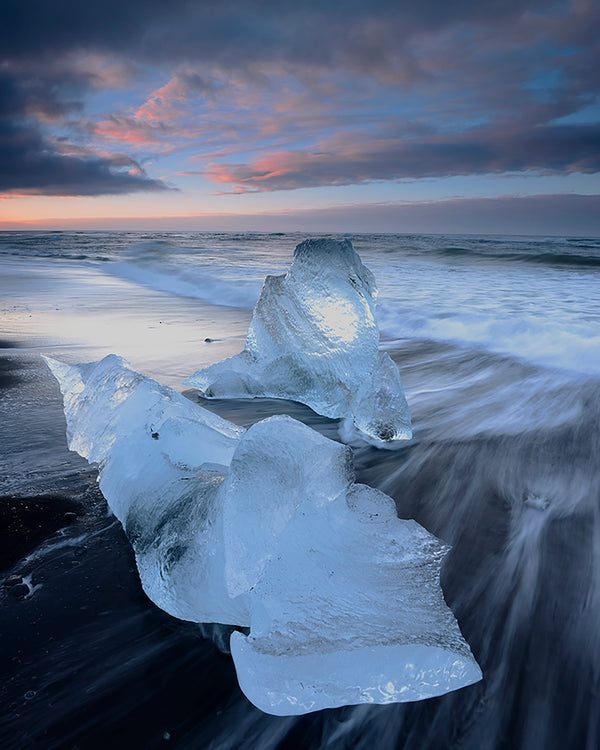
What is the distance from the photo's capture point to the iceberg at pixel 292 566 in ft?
2.95

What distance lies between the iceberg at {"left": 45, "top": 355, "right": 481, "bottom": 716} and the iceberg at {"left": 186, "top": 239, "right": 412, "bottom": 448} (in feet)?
4.01

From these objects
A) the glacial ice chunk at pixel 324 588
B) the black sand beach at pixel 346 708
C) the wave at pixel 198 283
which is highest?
the wave at pixel 198 283

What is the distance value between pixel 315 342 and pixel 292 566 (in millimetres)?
1878

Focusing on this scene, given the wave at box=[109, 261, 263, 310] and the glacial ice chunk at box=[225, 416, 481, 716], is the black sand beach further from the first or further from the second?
the wave at box=[109, 261, 263, 310]

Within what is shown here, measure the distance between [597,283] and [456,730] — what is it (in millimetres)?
10905

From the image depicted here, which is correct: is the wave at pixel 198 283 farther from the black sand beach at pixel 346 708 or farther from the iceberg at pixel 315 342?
the black sand beach at pixel 346 708

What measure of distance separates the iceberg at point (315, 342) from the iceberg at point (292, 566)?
1.22 metres

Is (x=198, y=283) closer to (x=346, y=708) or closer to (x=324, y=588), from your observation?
(x=324, y=588)

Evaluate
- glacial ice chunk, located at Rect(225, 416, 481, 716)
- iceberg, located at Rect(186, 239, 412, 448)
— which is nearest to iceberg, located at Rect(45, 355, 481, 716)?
glacial ice chunk, located at Rect(225, 416, 481, 716)

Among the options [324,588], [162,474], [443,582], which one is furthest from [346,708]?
[162,474]

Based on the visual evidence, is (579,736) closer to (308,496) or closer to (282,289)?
(308,496)

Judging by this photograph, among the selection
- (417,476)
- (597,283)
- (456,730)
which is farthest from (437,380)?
(597,283)

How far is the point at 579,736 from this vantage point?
990mm

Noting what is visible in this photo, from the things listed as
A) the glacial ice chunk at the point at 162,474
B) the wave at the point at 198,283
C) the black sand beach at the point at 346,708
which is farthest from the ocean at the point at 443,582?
the wave at the point at 198,283
